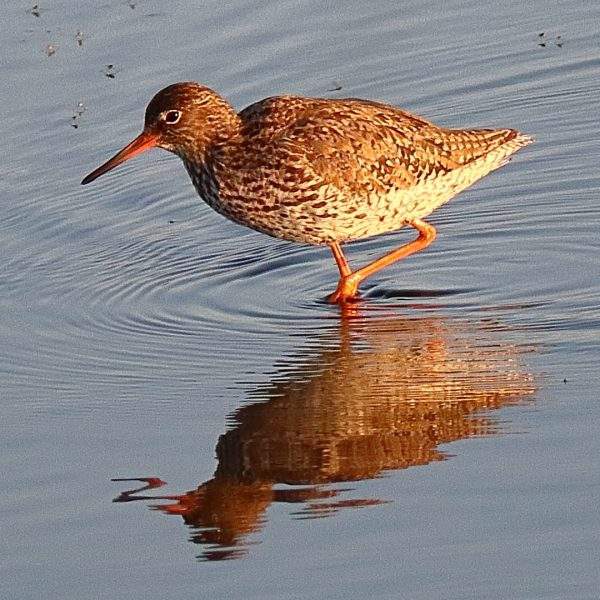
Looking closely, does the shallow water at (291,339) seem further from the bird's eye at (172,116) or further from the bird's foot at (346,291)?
the bird's eye at (172,116)

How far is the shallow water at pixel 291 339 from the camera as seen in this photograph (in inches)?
293

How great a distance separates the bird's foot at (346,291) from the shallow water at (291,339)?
0.33ft

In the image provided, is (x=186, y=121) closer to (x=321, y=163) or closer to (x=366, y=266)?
(x=321, y=163)

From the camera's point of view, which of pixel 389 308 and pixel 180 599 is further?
pixel 389 308

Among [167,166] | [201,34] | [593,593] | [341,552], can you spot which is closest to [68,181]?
[167,166]

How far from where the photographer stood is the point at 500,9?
15.5 metres

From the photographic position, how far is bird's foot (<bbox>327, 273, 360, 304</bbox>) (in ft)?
36.4

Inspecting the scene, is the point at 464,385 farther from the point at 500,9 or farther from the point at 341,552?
the point at 500,9

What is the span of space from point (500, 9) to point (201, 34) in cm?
270

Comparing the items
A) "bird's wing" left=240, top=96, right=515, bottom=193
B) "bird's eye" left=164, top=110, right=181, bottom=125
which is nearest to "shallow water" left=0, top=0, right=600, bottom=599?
"bird's wing" left=240, top=96, right=515, bottom=193

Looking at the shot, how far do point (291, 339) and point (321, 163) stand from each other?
1.31m

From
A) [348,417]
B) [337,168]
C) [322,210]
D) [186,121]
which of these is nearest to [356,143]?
[337,168]

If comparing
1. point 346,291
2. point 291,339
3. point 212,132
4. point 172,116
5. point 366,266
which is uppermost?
point 172,116

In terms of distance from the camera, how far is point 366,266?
11.7 metres
